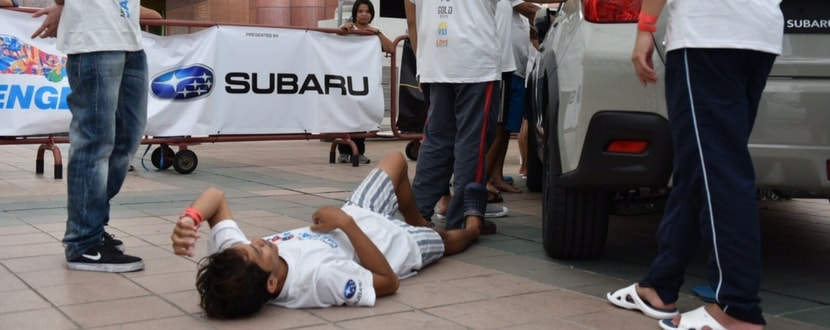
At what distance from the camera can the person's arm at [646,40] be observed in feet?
11.3

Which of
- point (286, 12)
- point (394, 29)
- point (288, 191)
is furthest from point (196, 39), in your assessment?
point (286, 12)

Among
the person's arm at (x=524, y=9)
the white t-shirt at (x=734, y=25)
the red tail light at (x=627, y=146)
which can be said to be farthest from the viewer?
the person's arm at (x=524, y=9)

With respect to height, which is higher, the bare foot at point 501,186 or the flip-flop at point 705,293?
the flip-flop at point 705,293

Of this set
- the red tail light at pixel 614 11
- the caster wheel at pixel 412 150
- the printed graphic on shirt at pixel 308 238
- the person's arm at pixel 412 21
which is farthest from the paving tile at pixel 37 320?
the caster wheel at pixel 412 150

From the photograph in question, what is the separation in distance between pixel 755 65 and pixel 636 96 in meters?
0.57

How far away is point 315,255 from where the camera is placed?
12.2 ft

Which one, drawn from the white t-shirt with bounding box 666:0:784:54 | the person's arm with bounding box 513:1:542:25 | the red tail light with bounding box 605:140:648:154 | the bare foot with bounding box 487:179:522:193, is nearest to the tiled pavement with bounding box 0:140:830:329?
the bare foot with bounding box 487:179:522:193

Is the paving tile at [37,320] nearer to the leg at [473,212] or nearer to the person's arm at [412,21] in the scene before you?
the leg at [473,212]

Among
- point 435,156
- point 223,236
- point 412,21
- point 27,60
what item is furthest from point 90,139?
point 27,60

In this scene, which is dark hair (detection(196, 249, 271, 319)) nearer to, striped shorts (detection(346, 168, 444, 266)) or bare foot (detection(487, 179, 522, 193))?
striped shorts (detection(346, 168, 444, 266))

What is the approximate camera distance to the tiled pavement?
359 cm

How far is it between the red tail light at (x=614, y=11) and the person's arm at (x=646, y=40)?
37cm

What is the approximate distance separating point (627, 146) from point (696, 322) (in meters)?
0.74

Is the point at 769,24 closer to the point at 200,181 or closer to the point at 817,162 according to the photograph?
the point at 817,162
